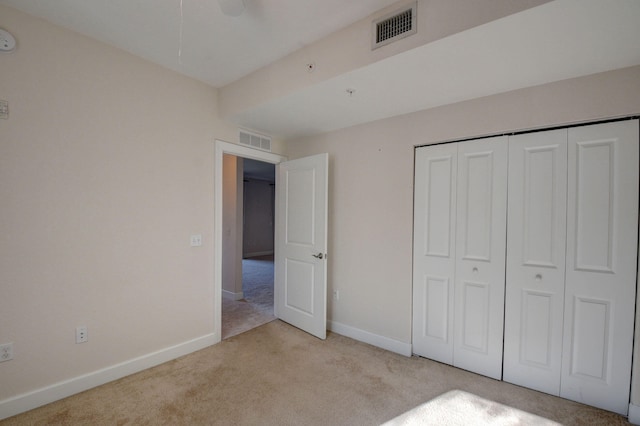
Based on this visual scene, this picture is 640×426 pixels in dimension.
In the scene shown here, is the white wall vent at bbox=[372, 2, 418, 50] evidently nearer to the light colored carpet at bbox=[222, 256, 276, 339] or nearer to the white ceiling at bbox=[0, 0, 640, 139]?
the white ceiling at bbox=[0, 0, 640, 139]

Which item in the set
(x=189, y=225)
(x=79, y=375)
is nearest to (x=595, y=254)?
(x=189, y=225)

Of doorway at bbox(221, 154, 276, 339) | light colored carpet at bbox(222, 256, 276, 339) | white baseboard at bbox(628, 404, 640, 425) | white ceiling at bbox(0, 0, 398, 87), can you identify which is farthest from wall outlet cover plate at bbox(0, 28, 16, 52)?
white baseboard at bbox(628, 404, 640, 425)

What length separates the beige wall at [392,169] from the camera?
1992 mm

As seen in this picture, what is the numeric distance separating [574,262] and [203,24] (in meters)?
3.19

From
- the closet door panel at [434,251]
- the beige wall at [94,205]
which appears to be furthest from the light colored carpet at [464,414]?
the beige wall at [94,205]

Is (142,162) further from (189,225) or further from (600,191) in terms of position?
(600,191)

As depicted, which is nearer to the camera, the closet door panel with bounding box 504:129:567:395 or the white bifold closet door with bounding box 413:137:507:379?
the closet door panel with bounding box 504:129:567:395

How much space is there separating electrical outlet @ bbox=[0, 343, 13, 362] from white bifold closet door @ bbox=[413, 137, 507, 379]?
3.12 meters

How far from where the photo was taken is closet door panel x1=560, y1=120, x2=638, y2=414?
73.7 inches

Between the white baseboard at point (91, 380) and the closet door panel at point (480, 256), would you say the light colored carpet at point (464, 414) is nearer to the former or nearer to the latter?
the closet door panel at point (480, 256)

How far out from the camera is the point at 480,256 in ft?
7.91

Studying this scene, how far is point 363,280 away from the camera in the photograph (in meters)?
3.06

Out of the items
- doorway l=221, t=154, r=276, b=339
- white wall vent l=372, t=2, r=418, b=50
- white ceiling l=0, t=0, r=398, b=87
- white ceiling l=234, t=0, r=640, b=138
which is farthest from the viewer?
doorway l=221, t=154, r=276, b=339

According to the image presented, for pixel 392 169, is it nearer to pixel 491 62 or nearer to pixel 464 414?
pixel 491 62
